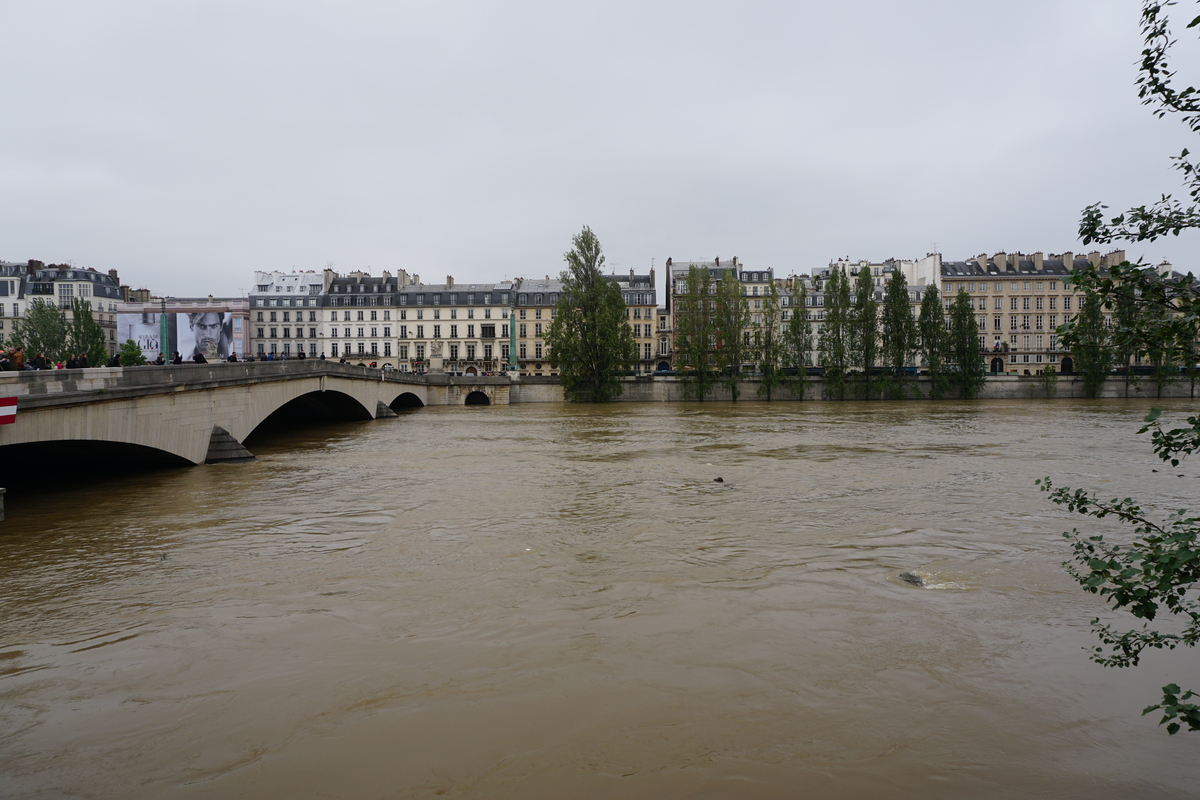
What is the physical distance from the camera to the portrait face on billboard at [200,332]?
7988cm

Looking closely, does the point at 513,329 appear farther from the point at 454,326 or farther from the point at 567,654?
the point at 567,654

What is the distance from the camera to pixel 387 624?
783 centimetres

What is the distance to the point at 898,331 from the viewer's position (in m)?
68.1

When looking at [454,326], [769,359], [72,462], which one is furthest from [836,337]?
[72,462]

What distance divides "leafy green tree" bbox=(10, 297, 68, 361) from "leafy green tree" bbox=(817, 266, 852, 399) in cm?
6540

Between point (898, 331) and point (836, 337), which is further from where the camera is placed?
point (836, 337)

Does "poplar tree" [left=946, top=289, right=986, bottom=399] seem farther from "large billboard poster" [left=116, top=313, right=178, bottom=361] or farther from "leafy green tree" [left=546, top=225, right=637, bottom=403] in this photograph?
"large billboard poster" [left=116, top=313, right=178, bottom=361]

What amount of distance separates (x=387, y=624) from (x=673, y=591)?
10.4ft

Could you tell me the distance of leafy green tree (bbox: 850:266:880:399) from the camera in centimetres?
6775

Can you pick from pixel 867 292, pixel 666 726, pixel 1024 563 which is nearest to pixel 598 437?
pixel 1024 563

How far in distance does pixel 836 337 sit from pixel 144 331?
7128cm

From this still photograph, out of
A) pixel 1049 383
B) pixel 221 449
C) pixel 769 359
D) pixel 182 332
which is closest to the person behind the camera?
pixel 221 449

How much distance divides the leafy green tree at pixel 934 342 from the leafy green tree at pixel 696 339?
60.9 ft

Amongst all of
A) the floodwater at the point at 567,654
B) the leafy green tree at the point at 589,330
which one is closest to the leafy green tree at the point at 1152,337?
the floodwater at the point at 567,654
